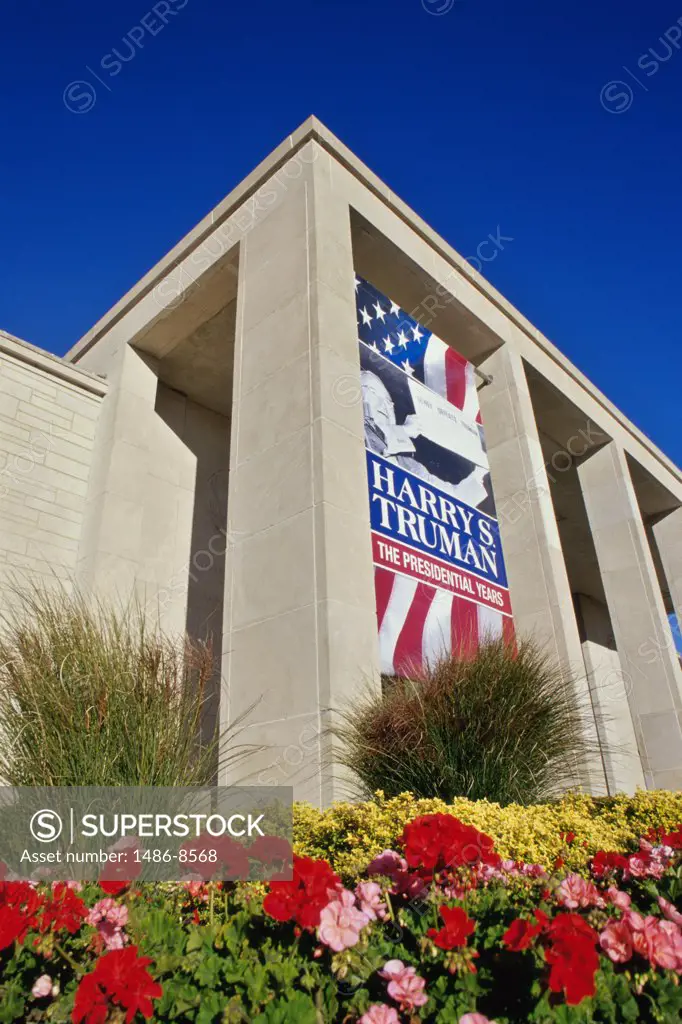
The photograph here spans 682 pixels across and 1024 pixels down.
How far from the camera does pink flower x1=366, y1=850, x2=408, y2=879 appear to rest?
6.55ft

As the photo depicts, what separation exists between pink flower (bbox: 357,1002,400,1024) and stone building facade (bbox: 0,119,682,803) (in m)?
3.72

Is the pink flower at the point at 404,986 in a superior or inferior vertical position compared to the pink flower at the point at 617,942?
inferior

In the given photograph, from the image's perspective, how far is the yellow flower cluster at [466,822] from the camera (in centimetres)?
334

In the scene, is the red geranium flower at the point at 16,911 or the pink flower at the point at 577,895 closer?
the red geranium flower at the point at 16,911

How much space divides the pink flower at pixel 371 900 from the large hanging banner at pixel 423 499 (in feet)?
14.6

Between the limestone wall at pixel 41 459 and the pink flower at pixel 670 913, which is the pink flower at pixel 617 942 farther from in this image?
the limestone wall at pixel 41 459

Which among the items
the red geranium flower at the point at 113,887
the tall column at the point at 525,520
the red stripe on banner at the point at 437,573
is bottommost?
the red geranium flower at the point at 113,887

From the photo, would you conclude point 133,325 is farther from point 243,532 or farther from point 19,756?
point 19,756

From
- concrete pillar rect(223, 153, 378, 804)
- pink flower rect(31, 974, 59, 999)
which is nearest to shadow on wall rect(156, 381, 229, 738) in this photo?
concrete pillar rect(223, 153, 378, 804)

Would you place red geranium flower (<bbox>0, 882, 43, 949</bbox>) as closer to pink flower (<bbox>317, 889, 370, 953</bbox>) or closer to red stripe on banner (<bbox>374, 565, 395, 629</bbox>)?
pink flower (<bbox>317, 889, 370, 953</bbox>)

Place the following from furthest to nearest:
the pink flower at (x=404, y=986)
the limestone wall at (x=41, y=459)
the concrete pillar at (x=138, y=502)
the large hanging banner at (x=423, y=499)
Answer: the concrete pillar at (x=138, y=502) → the limestone wall at (x=41, y=459) → the large hanging banner at (x=423, y=499) → the pink flower at (x=404, y=986)

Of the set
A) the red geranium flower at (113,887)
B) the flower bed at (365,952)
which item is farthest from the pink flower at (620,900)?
the red geranium flower at (113,887)

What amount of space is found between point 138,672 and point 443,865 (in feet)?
7.16

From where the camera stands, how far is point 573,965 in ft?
4.17
